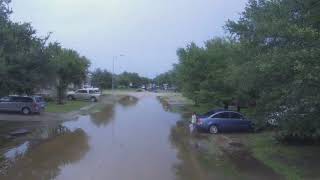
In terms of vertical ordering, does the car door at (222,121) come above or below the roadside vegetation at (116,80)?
below

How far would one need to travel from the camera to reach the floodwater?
16.5 meters

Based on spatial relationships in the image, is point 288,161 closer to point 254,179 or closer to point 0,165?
point 254,179

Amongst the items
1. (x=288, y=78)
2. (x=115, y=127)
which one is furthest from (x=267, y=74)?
(x=115, y=127)

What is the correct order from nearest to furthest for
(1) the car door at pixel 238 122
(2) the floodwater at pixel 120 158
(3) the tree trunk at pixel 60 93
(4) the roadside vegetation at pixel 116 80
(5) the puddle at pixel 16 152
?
1. (2) the floodwater at pixel 120 158
2. (5) the puddle at pixel 16 152
3. (1) the car door at pixel 238 122
4. (3) the tree trunk at pixel 60 93
5. (4) the roadside vegetation at pixel 116 80

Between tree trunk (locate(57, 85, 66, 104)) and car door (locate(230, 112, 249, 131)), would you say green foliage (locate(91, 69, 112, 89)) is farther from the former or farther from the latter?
car door (locate(230, 112, 249, 131))

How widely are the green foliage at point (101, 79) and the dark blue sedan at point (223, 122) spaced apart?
95.0 meters

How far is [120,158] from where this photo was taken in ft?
65.5

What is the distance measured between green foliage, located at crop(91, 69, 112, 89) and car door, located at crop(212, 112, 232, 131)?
9513 centimetres

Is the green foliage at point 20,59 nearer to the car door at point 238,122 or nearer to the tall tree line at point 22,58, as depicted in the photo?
the tall tree line at point 22,58

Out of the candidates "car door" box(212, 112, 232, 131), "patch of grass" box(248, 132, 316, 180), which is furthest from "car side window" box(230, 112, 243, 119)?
"patch of grass" box(248, 132, 316, 180)

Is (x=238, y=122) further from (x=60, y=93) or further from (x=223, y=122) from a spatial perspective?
(x=60, y=93)

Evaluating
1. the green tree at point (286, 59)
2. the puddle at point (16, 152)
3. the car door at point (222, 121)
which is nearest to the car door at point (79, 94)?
the car door at point (222, 121)

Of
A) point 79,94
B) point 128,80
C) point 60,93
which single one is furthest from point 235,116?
point 128,80

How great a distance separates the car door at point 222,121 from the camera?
3089 cm
